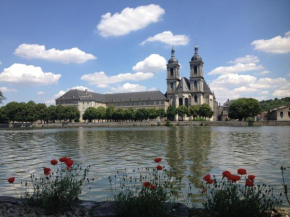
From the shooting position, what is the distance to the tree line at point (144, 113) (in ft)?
393

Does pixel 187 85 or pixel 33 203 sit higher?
pixel 187 85

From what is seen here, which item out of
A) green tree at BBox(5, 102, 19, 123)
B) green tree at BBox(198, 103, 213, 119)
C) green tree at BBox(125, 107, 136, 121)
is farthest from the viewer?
green tree at BBox(5, 102, 19, 123)

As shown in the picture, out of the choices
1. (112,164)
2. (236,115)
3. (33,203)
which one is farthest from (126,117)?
(33,203)

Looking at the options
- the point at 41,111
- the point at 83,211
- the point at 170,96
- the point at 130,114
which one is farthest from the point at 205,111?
the point at 83,211

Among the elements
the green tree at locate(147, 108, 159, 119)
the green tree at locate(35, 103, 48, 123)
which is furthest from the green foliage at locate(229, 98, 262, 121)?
the green tree at locate(35, 103, 48, 123)

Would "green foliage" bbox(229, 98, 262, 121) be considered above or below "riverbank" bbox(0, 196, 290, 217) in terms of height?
above

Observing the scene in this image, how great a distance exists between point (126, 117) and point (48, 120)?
42.6 meters

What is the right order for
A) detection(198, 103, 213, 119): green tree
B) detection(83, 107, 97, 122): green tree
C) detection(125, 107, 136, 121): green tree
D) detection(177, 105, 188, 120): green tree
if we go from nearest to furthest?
detection(198, 103, 213, 119): green tree → detection(177, 105, 188, 120): green tree → detection(125, 107, 136, 121): green tree → detection(83, 107, 97, 122): green tree

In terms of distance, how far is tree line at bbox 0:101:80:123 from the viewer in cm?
13112

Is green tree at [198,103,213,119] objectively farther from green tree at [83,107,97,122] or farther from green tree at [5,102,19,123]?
green tree at [5,102,19,123]

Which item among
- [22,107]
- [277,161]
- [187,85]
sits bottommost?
[277,161]

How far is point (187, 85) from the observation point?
454 feet

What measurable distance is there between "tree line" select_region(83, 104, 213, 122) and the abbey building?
10035 millimetres

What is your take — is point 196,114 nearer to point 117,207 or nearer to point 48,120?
point 48,120
